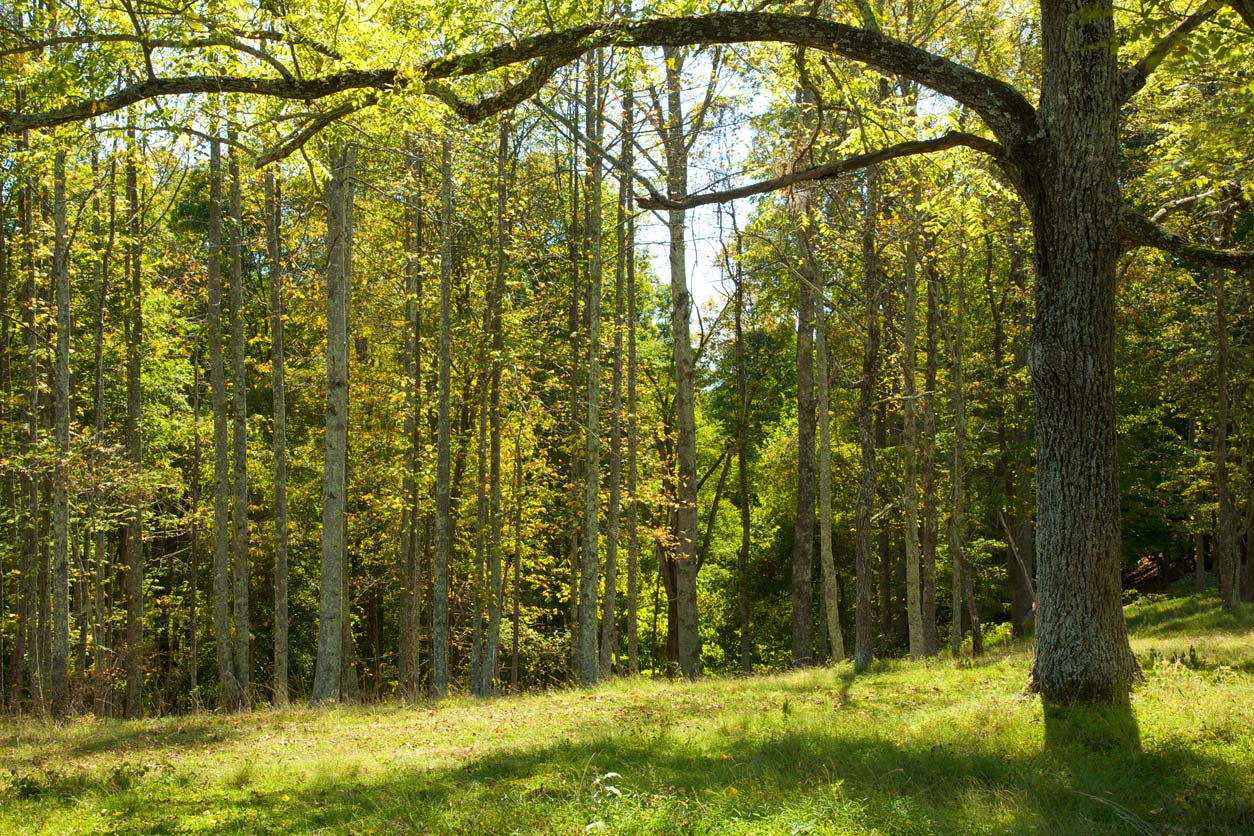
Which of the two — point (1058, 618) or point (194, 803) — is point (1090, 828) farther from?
point (194, 803)

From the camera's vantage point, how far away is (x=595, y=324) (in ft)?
53.1

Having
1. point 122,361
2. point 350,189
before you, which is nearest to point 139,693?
point 122,361

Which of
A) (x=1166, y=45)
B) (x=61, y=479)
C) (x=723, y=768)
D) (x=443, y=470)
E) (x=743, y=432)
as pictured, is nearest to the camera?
(x=1166, y=45)

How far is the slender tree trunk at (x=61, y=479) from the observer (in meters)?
14.0

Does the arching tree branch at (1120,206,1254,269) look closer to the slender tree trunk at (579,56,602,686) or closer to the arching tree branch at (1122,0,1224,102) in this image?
the arching tree branch at (1122,0,1224,102)

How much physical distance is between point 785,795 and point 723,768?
3.17 ft

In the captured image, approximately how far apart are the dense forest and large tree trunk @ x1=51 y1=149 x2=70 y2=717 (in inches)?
3.5

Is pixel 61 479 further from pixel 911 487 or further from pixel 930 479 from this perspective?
pixel 930 479

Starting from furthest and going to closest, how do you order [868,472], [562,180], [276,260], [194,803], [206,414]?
[206,414]
[562,180]
[276,260]
[868,472]
[194,803]

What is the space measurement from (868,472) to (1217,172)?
20.1ft

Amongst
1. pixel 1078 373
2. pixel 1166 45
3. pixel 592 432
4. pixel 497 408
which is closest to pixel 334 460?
pixel 592 432

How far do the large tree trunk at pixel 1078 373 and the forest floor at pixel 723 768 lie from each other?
1.72 feet

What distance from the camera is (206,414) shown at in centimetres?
2623

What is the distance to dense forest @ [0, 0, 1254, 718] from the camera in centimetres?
742
